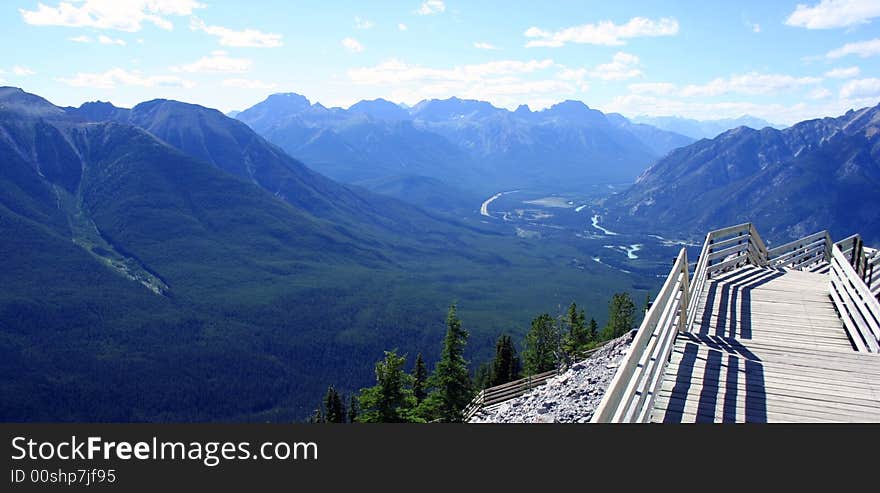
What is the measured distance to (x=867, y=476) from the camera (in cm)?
592

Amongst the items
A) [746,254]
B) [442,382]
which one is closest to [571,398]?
[746,254]

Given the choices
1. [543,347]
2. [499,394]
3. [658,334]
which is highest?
[658,334]

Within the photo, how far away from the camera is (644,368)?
27.3 feet

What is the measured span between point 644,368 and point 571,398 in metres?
9.19

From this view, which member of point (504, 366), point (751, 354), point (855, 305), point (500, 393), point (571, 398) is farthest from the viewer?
point (504, 366)

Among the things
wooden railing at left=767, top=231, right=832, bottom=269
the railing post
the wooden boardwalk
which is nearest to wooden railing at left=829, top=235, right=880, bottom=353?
the wooden boardwalk

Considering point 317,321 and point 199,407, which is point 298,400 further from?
point 317,321

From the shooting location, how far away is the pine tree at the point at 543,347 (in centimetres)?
4425

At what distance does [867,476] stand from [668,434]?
1.89 metres

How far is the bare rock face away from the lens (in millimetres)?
15977

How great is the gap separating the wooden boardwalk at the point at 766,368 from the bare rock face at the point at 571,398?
3.74 metres

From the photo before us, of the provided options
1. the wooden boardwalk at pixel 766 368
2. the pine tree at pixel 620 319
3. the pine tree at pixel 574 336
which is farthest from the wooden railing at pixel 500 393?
the pine tree at pixel 620 319

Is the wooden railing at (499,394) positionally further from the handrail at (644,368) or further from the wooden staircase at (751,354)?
the handrail at (644,368)

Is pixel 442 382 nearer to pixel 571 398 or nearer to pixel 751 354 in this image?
pixel 571 398
